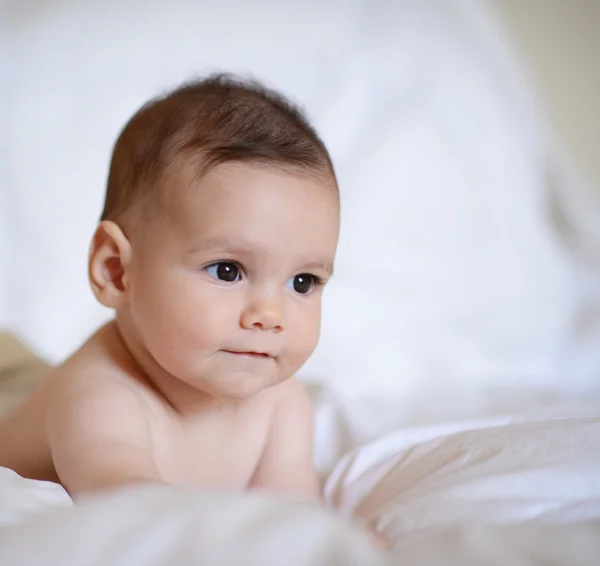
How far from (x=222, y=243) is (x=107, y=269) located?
0.17 m

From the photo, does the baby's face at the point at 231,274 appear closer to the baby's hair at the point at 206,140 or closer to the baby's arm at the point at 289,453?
the baby's hair at the point at 206,140

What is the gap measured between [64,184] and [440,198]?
72 centimetres

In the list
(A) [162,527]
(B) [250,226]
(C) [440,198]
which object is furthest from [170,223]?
(C) [440,198]

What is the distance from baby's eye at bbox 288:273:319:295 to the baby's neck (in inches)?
6.2

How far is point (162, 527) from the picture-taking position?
47 centimetres

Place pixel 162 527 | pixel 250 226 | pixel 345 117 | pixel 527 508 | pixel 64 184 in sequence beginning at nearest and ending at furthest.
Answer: pixel 162 527 < pixel 527 508 < pixel 250 226 < pixel 64 184 < pixel 345 117

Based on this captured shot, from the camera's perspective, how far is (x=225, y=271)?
801mm

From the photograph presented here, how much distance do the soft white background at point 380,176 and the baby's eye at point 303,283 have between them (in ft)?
1.69

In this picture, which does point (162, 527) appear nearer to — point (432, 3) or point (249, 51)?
point (249, 51)

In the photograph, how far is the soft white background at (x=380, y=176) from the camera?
1.44m

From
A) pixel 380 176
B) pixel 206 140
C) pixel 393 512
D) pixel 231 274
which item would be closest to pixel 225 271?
pixel 231 274

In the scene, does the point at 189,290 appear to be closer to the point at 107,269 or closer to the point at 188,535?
the point at 107,269

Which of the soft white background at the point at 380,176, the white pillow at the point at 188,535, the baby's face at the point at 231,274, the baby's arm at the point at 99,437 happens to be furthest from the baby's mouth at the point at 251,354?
the soft white background at the point at 380,176

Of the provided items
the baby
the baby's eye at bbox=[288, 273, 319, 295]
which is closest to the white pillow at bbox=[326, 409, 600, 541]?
the baby
